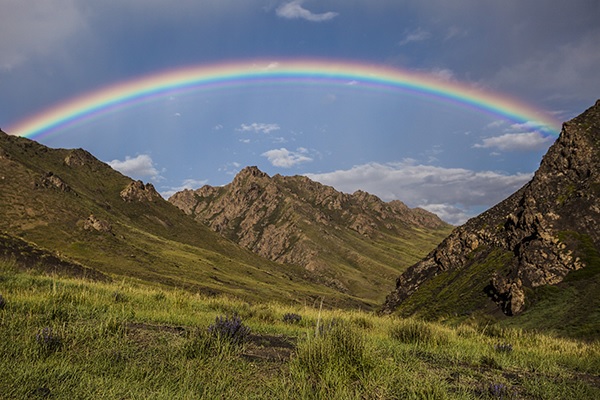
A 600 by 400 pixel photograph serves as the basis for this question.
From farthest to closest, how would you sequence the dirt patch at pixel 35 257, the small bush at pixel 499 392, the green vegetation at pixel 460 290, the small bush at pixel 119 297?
the dirt patch at pixel 35 257
the green vegetation at pixel 460 290
the small bush at pixel 119 297
the small bush at pixel 499 392

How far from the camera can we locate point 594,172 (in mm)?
43469

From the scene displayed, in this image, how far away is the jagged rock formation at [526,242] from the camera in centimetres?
3472

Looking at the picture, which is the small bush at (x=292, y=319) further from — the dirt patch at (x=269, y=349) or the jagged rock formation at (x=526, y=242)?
the jagged rock formation at (x=526, y=242)

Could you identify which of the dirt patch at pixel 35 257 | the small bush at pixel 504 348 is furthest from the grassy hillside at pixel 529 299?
the dirt patch at pixel 35 257

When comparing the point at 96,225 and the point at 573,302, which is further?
the point at 96,225

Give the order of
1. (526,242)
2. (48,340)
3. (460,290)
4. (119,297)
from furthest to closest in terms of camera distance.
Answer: (460,290), (526,242), (119,297), (48,340)

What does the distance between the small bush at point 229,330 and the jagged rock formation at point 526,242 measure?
105ft

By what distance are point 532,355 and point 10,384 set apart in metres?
10.8

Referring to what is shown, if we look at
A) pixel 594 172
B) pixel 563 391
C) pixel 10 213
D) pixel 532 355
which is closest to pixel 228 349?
pixel 563 391

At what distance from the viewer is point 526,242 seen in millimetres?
39656

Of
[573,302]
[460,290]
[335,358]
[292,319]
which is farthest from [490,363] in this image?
[460,290]

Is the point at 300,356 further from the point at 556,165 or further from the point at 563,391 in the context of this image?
the point at 556,165

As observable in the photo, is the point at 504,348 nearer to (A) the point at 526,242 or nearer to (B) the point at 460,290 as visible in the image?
(A) the point at 526,242

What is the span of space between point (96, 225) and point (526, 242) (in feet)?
477
